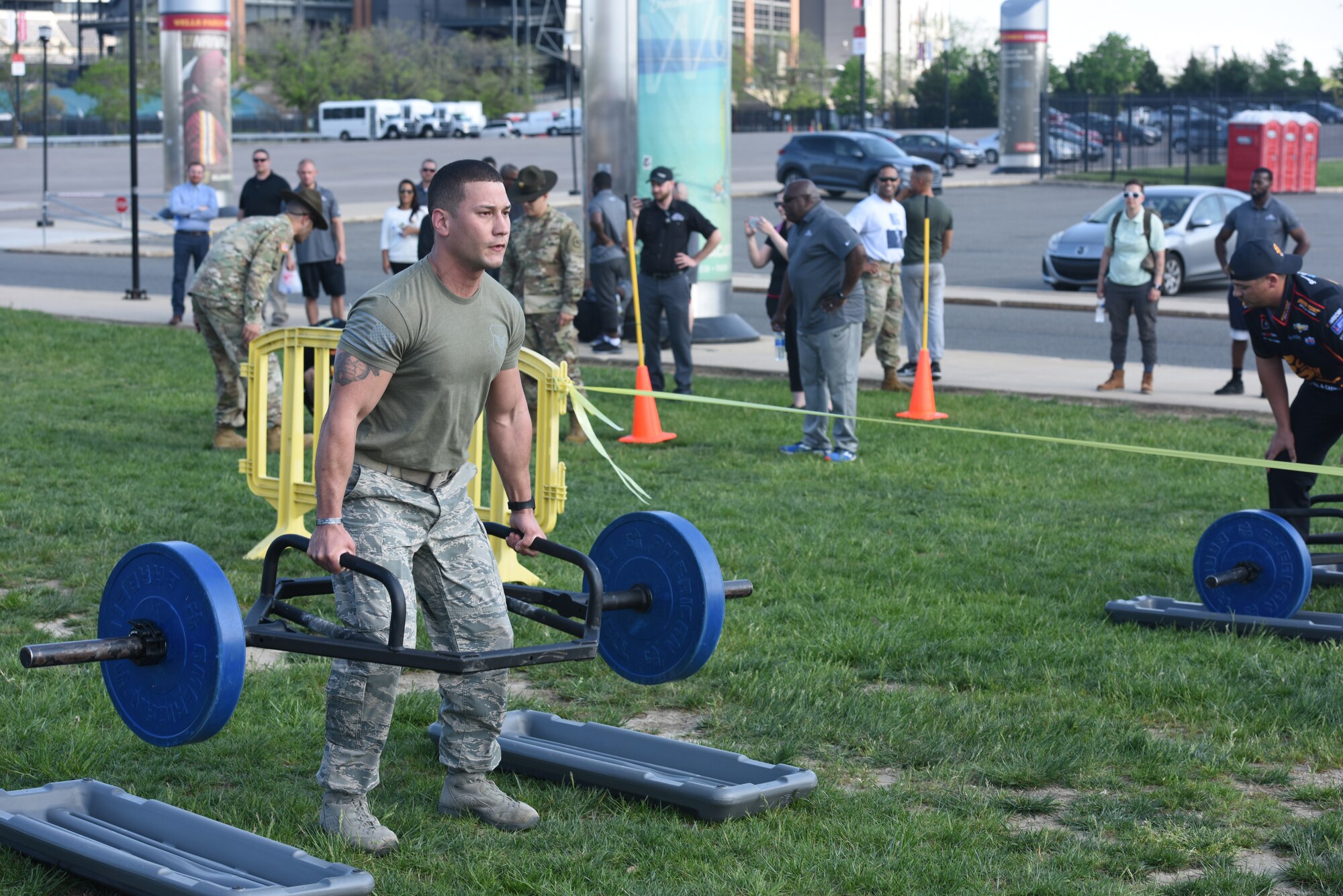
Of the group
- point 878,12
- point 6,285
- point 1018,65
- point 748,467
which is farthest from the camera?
point 878,12

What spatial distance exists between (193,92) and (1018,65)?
29.3 m

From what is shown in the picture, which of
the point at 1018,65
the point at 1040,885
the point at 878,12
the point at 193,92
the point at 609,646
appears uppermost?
the point at 878,12

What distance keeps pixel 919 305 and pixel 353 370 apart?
1090cm

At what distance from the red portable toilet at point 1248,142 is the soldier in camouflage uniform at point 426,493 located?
36.8 metres

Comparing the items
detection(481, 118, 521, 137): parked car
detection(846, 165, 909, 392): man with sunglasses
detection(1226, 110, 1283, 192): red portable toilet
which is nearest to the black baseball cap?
detection(846, 165, 909, 392): man with sunglasses

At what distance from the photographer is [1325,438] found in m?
7.50

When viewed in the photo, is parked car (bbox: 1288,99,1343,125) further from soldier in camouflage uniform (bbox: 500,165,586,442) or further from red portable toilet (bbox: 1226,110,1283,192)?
soldier in camouflage uniform (bbox: 500,165,586,442)

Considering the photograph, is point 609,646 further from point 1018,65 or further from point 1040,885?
point 1018,65

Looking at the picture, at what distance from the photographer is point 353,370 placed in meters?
4.42

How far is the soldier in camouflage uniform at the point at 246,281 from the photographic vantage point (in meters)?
9.68

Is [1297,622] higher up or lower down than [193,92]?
lower down

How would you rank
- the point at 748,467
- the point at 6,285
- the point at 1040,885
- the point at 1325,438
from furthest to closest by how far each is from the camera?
the point at 6,285 < the point at 748,467 < the point at 1325,438 < the point at 1040,885

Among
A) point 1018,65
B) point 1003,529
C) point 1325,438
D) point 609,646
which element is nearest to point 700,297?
point 1003,529

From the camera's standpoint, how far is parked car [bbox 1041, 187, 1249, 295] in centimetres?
2291
